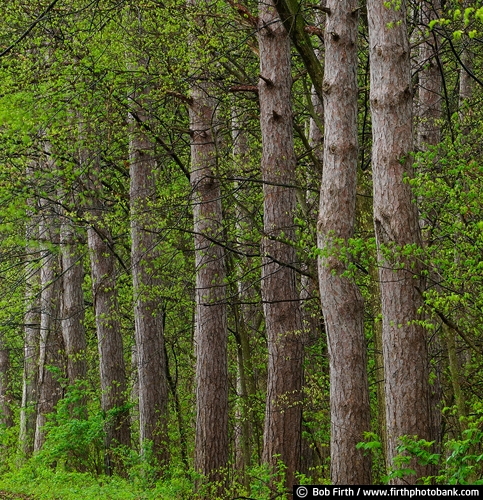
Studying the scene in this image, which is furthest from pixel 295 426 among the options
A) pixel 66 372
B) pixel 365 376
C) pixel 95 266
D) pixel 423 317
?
pixel 66 372

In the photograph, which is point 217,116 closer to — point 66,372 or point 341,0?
point 341,0

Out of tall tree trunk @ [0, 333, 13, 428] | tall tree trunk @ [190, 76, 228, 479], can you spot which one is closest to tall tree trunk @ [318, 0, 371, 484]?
tall tree trunk @ [190, 76, 228, 479]

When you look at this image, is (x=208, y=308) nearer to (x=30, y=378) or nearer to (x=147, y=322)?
(x=147, y=322)

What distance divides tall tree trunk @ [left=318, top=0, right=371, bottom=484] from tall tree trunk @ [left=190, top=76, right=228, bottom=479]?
3368 mm

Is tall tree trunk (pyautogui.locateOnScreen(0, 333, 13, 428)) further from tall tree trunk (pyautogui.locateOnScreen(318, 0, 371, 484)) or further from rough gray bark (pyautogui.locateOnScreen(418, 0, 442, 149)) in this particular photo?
tall tree trunk (pyautogui.locateOnScreen(318, 0, 371, 484))

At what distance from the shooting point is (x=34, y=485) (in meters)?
14.9

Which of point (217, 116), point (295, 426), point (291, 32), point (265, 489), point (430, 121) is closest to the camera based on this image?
point (291, 32)

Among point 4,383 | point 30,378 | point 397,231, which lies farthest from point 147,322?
point 4,383

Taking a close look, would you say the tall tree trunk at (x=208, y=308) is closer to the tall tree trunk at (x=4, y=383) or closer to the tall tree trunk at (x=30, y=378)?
the tall tree trunk at (x=30, y=378)

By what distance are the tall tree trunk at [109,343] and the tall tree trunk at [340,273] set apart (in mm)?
8051

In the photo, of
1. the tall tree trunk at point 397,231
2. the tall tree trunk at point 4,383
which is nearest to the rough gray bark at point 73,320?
the tall tree trunk at point 4,383

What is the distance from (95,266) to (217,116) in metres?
4.62

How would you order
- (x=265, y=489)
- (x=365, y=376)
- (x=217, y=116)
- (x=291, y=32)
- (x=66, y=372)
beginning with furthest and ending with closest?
(x=66, y=372) < (x=217, y=116) < (x=265, y=489) < (x=365, y=376) < (x=291, y=32)

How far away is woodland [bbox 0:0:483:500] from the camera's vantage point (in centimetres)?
788
